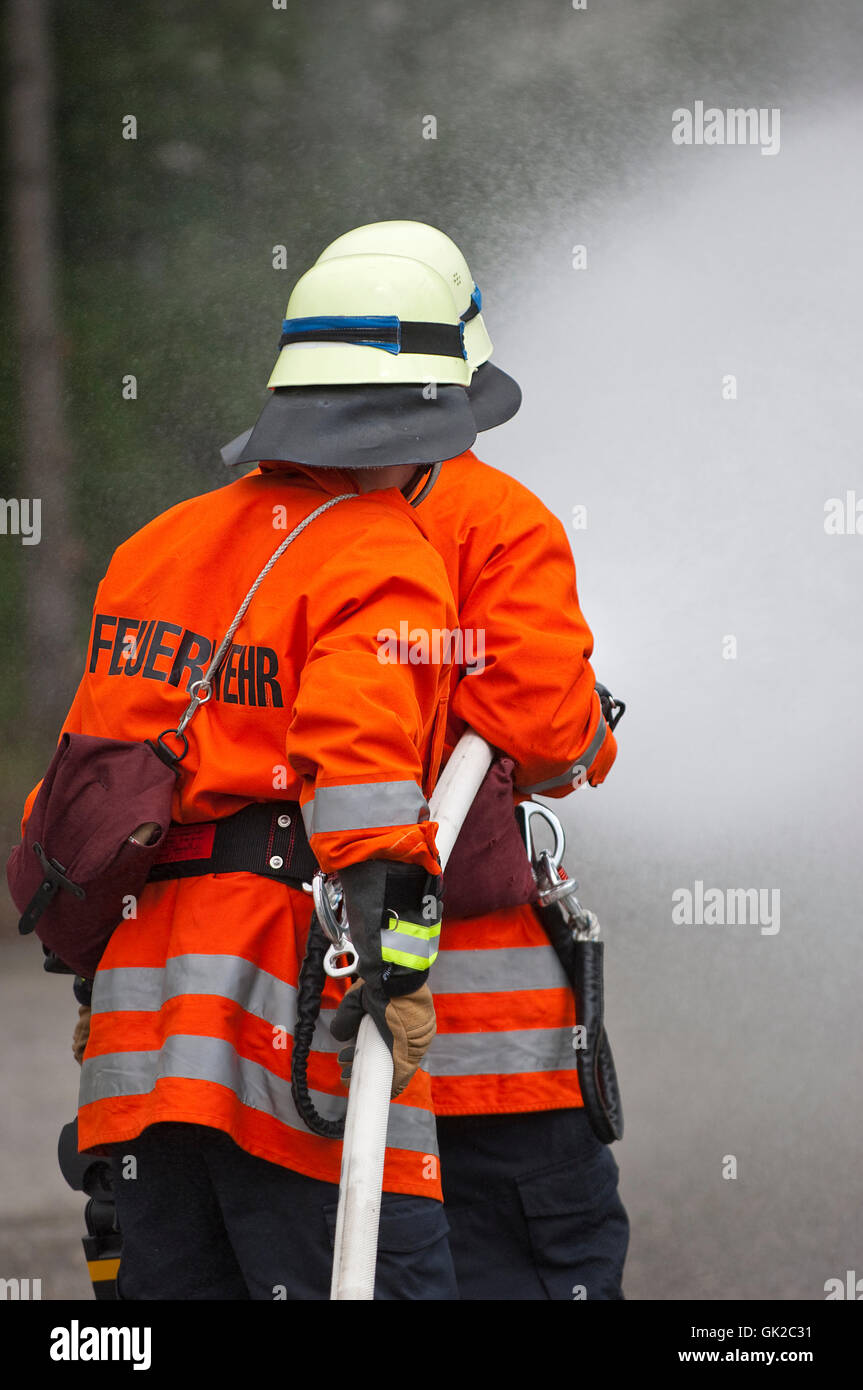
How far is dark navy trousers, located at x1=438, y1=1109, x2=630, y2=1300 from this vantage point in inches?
80.2

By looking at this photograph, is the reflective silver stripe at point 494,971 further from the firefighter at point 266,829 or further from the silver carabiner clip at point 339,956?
the silver carabiner clip at point 339,956

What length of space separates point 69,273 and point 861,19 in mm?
2213

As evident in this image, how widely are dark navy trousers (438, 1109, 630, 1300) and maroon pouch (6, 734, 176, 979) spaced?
2.11ft

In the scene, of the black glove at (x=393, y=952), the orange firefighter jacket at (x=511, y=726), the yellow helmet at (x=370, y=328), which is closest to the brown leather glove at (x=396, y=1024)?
the black glove at (x=393, y=952)

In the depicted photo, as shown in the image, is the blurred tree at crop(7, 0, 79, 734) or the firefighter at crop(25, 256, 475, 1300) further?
the blurred tree at crop(7, 0, 79, 734)

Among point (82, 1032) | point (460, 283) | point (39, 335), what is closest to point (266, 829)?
point (82, 1032)

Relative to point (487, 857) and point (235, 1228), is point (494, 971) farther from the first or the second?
point (235, 1228)

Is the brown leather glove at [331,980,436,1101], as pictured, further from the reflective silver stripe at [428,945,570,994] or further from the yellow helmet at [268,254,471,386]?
the yellow helmet at [268,254,471,386]

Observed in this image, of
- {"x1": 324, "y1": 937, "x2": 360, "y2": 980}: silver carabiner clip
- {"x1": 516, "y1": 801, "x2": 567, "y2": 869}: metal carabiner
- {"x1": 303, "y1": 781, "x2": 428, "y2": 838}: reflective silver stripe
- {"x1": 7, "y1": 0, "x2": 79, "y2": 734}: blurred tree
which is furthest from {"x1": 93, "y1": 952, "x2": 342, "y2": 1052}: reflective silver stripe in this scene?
{"x1": 7, "y1": 0, "x2": 79, "y2": 734}: blurred tree

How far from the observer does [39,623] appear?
4.55 meters

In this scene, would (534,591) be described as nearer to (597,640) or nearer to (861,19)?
(597,640)

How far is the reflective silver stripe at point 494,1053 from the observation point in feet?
6.53

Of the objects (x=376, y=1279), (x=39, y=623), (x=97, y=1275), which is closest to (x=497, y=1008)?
(x=376, y=1279)

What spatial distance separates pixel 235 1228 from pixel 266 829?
413 millimetres
